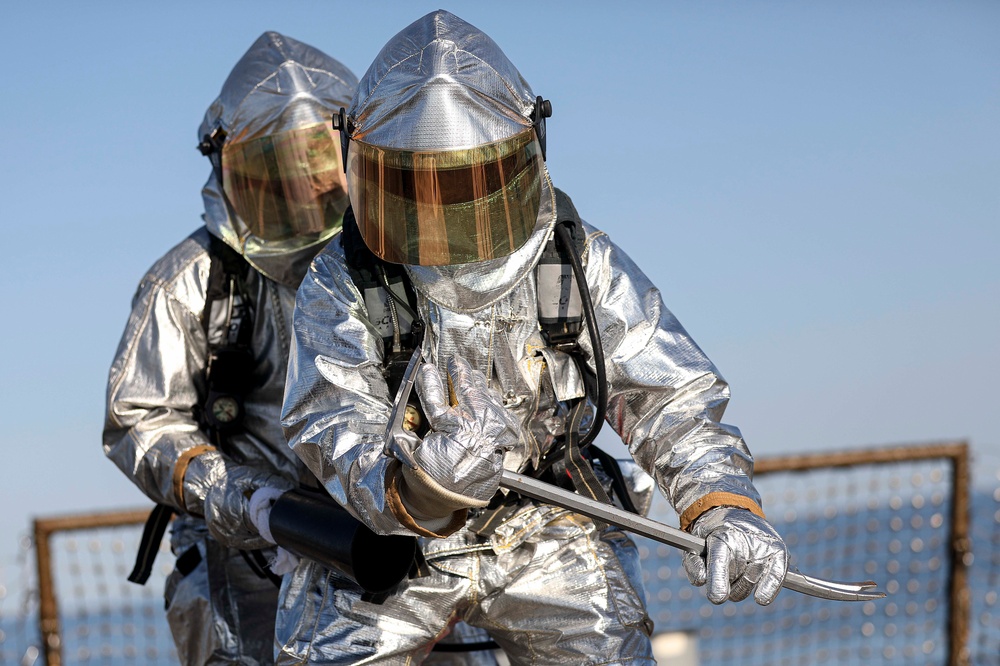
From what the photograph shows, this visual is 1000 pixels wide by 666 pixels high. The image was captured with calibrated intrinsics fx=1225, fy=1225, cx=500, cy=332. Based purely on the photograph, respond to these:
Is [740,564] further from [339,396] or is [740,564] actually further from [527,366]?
[339,396]

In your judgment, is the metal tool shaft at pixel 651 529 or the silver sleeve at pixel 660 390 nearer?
the metal tool shaft at pixel 651 529

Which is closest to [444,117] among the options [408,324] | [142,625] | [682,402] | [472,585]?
[408,324]

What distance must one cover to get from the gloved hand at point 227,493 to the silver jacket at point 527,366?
54cm

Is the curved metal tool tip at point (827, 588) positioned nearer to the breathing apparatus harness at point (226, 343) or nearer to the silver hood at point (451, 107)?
the silver hood at point (451, 107)

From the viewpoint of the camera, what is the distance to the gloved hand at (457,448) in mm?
1962

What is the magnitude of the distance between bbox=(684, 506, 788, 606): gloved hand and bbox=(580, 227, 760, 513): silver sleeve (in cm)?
16

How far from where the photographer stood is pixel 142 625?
569cm

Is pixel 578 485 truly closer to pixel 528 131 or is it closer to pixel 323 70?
pixel 528 131

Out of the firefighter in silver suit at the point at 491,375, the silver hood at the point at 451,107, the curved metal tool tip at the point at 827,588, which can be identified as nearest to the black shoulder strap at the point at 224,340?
the firefighter in silver suit at the point at 491,375

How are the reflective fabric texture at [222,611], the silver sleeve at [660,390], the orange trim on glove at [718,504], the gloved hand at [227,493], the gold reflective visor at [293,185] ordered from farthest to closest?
the reflective fabric texture at [222,611] < the gold reflective visor at [293,185] < the gloved hand at [227,493] < the silver sleeve at [660,390] < the orange trim on glove at [718,504]

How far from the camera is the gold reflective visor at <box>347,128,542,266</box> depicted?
2268 millimetres

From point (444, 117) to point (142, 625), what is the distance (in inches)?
164

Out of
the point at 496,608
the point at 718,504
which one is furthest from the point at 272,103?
the point at 718,504

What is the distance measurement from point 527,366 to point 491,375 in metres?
0.08
